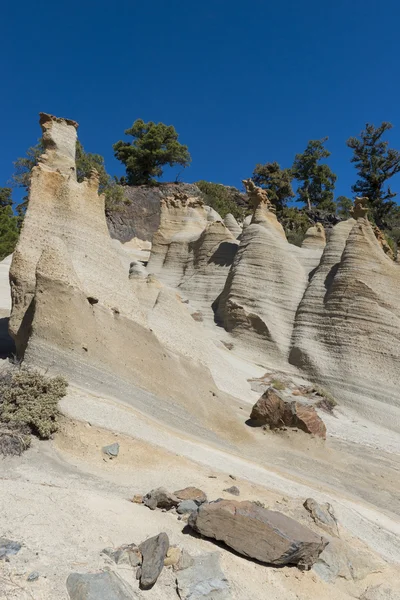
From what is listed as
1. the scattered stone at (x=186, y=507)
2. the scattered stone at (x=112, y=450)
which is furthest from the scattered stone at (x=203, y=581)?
the scattered stone at (x=112, y=450)

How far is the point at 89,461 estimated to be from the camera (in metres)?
5.27

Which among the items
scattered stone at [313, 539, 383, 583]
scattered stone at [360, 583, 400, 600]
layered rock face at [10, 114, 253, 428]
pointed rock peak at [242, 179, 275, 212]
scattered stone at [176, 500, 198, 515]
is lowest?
scattered stone at [360, 583, 400, 600]

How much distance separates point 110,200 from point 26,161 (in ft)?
22.7

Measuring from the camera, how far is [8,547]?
2980 mm

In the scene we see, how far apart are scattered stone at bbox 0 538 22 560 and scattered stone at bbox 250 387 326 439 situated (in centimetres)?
591

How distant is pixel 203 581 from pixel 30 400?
11.1 feet

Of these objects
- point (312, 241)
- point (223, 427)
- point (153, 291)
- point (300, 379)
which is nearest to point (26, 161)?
point (312, 241)

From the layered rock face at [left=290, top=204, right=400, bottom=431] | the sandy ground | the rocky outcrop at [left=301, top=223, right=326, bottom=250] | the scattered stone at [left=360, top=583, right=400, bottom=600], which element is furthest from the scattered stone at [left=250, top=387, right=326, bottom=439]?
the rocky outcrop at [left=301, top=223, right=326, bottom=250]

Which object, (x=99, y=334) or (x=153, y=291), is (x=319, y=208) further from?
(x=99, y=334)

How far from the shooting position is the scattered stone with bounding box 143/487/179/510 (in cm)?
428

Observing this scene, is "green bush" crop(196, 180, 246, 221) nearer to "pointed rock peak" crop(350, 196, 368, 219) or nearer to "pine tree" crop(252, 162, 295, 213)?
"pine tree" crop(252, 162, 295, 213)

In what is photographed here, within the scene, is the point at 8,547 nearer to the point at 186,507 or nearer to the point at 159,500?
the point at 159,500

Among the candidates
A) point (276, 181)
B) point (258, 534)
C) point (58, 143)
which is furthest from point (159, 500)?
point (276, 181)

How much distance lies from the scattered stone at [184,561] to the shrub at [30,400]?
2688 millimetres
